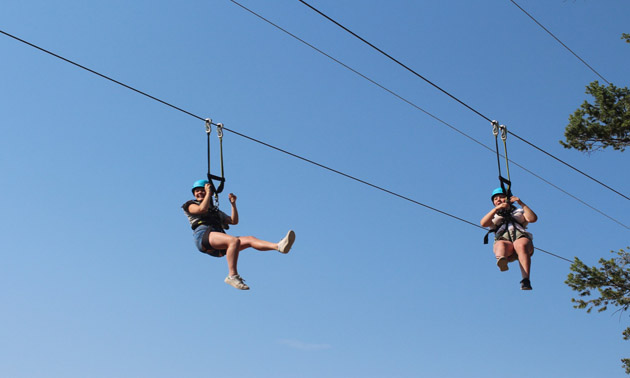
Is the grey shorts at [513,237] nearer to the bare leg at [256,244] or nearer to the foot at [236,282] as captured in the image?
the bare leg at [256,244]

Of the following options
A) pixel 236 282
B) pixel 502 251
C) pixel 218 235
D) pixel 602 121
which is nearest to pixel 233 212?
pixel 218 235

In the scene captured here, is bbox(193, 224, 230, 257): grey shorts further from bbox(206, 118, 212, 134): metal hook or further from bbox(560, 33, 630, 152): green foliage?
bbox(560, 33, 630, 152): green foliage

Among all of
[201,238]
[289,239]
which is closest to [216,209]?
[201,238]

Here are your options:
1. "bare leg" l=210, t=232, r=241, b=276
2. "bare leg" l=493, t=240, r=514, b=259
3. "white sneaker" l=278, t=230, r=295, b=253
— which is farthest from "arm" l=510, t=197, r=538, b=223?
"bare leg" l=210, t=232, r=241, b=276

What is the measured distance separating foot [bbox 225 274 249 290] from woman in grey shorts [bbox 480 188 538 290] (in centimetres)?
372

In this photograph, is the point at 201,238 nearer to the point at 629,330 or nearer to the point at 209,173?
the point at 209,173

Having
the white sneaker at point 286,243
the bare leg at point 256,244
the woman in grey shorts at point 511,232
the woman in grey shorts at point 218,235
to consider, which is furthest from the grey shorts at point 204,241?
the woman in grey shorts at point 511,232

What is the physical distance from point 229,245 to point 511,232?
407 cm

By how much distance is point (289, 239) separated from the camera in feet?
31.4

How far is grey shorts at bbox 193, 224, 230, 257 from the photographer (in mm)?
10086

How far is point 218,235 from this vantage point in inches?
395

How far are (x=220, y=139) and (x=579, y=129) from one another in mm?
13855

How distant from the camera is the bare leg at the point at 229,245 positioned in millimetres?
9789

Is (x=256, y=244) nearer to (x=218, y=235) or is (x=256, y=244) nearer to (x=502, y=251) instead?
(x=218, y=235)
